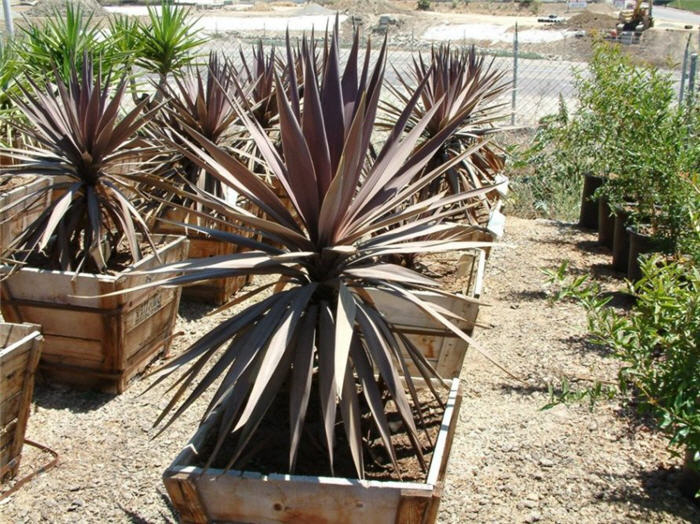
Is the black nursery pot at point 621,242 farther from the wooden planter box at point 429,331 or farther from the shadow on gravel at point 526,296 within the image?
the wooden planter box at point 429,331

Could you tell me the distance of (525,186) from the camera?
871 centimetres

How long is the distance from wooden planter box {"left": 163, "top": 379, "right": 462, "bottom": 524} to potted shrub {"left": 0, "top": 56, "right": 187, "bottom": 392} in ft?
5.61

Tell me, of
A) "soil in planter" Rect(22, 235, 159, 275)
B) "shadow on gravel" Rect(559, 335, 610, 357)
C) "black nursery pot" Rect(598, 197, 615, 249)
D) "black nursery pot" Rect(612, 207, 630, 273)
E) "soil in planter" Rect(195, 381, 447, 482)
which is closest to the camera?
"soil in planter" Rect(195, 381, 447, 482)

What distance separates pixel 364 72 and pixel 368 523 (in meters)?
1.35

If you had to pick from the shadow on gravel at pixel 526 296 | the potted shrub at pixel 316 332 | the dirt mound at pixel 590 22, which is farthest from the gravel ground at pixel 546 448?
the dirt mound at pixel 590 22

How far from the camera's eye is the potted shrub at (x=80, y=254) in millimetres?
3840

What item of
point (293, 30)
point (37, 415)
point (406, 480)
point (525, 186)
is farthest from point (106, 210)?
point (293, 30)

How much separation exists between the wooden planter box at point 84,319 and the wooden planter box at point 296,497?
167 cm

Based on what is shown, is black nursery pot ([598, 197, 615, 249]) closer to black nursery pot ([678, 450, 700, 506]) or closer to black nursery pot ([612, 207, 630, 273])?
black nursery pot ([612, 207, 630, 273])

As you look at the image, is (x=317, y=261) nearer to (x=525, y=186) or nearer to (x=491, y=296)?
(x=491, y=296)

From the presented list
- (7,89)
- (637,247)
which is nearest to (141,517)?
(7,89)

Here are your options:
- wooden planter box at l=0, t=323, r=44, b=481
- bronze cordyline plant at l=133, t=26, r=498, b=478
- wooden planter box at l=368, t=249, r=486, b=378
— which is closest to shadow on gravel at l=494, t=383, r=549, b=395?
wooden planter box at l=368, t=249, r=486, b=378

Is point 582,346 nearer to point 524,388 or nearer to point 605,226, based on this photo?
point 524,388

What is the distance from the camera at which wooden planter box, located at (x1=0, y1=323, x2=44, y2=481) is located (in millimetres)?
3088
